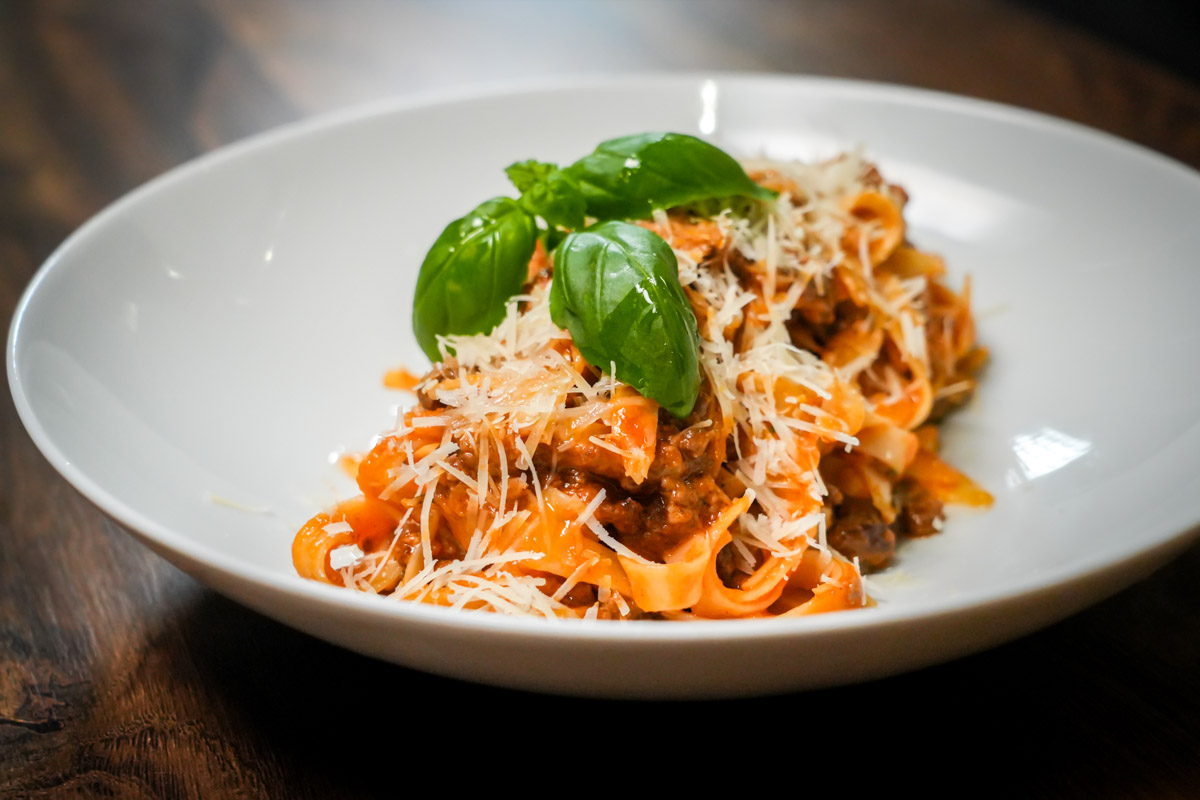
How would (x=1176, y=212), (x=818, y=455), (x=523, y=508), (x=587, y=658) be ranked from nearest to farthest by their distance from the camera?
(x=587, y=658)
(x=523, y=508)
(x=818, y=455)
(x=1176, y=212)

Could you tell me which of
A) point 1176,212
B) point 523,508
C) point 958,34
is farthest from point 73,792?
point 958,34

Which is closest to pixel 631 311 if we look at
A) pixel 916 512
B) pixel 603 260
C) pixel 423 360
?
pixel 603 260

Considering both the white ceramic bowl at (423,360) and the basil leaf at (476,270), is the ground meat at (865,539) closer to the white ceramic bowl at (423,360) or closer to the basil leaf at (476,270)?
the white ceramic bowl at (423,360)

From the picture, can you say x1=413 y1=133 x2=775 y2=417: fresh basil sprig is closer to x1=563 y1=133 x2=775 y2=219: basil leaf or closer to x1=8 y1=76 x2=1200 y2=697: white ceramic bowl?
x1=563 y1=133 x2=775 y2=219: basil leaf

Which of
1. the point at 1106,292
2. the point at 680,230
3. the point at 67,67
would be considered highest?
the point at 680,230

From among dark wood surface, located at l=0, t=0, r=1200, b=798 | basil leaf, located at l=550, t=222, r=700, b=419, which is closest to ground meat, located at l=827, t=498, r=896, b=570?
dark wood surface, located at l=0, t=0, r=1200, b=798

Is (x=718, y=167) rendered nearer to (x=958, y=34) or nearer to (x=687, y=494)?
(x=687, y=494)

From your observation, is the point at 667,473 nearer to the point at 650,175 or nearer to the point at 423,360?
the point at 650,175
